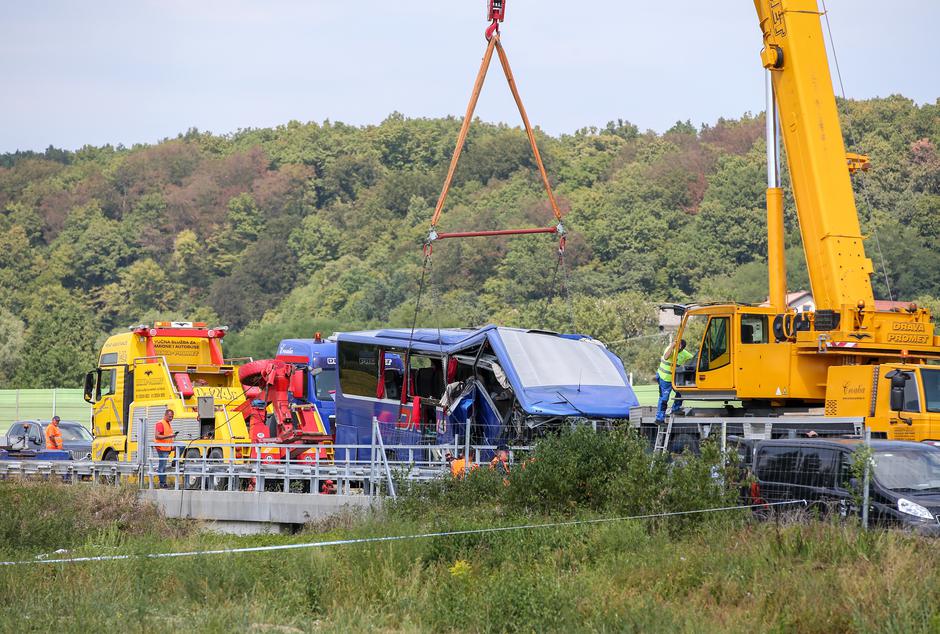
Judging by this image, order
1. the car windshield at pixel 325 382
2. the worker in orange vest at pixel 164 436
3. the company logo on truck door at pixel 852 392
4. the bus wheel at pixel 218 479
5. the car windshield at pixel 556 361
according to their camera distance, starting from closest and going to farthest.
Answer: the company logo on truck door at pixel 852 392
the car windshield at pixel 556 361
the bus wheel at pixel 218 479
the worker in orange vest at pixel 164 436
the car windshield at pixel 325 382

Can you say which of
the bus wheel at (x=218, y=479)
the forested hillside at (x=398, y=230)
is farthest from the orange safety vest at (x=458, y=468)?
the forested hillside at (x=398, y=230)

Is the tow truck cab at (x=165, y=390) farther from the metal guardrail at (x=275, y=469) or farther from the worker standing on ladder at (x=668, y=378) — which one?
the worker standing on ladder at (x=668, y=378)

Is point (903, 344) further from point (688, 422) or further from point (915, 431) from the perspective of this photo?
point (688, 422)

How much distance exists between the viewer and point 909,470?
14023 mm

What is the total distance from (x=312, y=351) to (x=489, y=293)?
5136 centimetres

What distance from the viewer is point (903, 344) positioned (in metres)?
18.9

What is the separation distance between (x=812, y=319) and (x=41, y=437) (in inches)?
839

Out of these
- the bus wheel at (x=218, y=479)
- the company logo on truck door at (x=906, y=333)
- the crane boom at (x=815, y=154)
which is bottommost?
the bus wheel at (x=218, y=479)

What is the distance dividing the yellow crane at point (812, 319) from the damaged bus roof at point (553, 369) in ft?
6.83

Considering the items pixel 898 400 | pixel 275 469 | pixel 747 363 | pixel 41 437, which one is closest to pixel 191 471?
pixel 275 469

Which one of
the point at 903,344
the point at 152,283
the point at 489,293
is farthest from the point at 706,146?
the point at 903,344

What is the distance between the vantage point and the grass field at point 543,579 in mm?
11258

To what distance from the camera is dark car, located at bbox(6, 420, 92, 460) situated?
31.3 meters

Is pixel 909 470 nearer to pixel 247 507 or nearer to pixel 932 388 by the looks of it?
pixel 932 388
